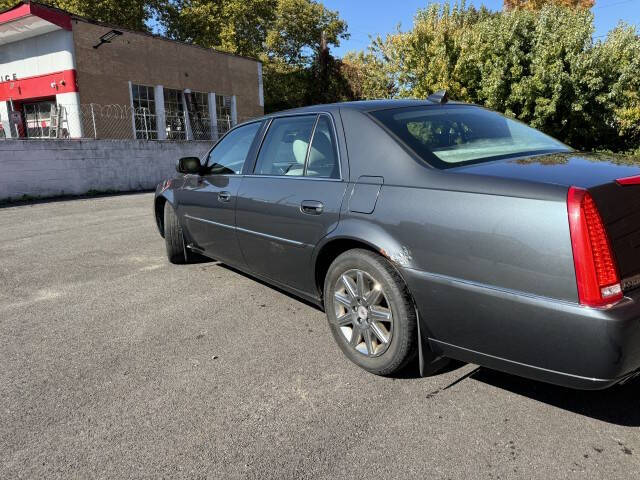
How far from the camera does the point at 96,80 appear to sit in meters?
18.9

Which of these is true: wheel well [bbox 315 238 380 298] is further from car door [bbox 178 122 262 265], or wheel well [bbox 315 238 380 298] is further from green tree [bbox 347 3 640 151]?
green tree [bbox 347 3 640 151]

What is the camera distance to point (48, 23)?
56.2ft

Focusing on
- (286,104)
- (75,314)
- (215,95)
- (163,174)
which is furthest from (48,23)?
(286,104)

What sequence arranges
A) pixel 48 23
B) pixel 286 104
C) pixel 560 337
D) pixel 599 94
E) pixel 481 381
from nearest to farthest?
1. pixel 560 337
2. pixel 481 381
3. pixel 599 94
4. pixel 48 23
5. pixel 286 104

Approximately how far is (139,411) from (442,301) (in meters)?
1.72

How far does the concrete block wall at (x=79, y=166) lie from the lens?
13.3 metres

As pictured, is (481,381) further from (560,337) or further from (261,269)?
(261,269)

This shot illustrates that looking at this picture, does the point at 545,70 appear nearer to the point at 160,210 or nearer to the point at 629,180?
the point at 160,210

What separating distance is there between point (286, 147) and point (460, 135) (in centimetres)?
130

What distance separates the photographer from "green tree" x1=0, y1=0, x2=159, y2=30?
26266 mm

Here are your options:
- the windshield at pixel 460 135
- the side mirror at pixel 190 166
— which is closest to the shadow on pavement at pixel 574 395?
the windshield at pixel 460 135

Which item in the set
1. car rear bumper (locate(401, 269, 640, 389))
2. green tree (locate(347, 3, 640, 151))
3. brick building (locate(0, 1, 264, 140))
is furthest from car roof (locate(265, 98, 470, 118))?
brick building (locate(0, 1, 264, 140))

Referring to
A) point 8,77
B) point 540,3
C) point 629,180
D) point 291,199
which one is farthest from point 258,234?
point 540,3

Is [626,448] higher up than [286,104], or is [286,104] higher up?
[286,104]
